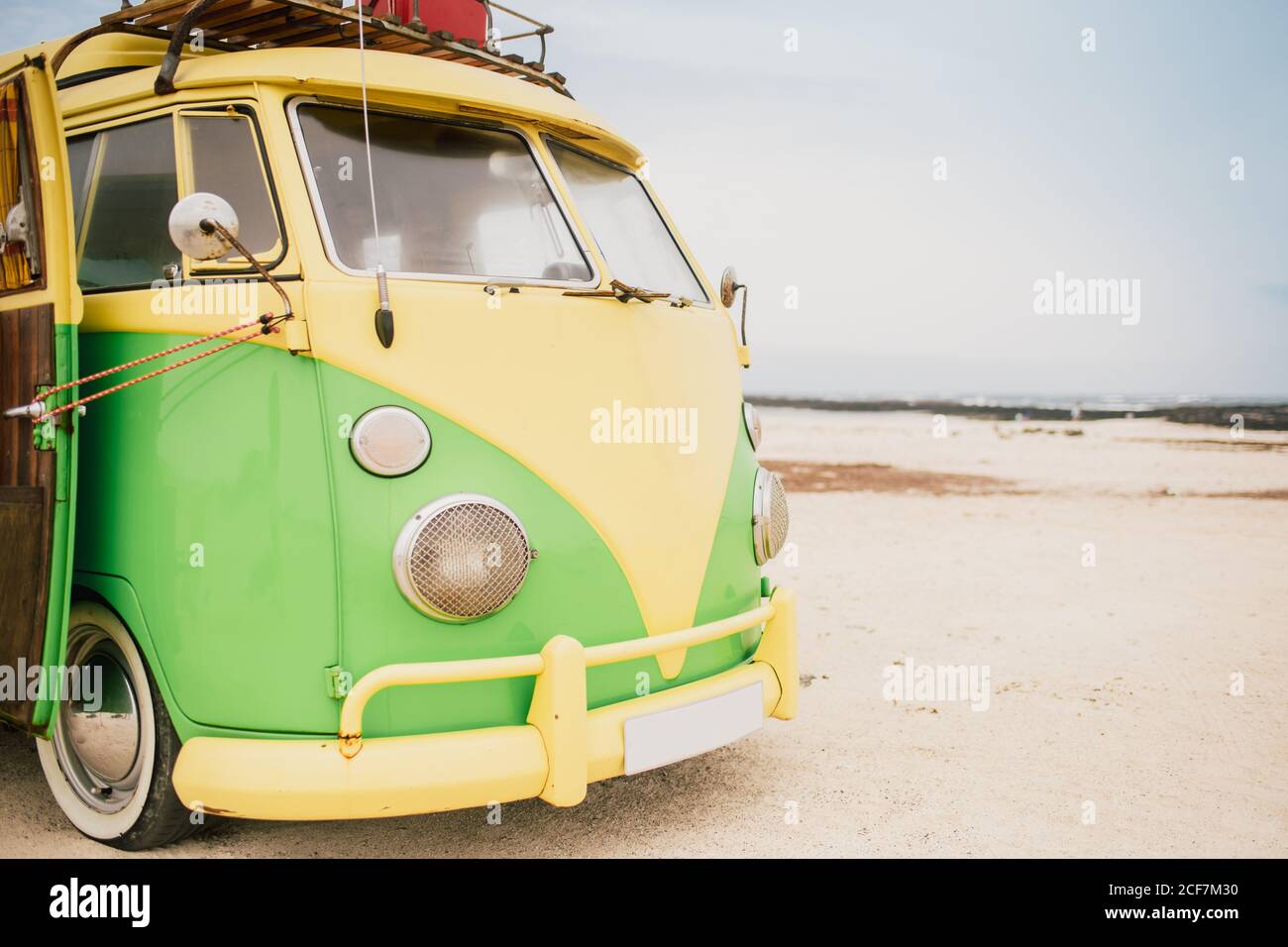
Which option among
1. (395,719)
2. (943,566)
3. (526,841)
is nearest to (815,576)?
(943,566)

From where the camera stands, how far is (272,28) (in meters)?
4.38

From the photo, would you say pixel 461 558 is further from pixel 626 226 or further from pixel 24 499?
pixel 626 226

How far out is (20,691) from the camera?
371 centimetres

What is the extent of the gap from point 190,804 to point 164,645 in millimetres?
485

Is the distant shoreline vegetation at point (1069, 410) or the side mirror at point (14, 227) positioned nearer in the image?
the side mirror at point (14, 227)

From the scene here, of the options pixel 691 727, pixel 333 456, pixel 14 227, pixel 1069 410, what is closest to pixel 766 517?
pixel 691 727

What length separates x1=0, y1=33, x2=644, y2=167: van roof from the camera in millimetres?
3707

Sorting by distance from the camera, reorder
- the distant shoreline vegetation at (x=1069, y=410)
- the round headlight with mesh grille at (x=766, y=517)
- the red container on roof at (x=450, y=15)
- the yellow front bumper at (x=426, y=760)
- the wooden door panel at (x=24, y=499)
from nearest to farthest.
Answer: the yellow front bumper at (x=426, y=760)
the wooden door panel at (x=24, y=499)
the round headlight with mesh grille at (x=766, y=517)
the red container on roof at (x=450, y=15)
the distant shoreline vegetation at (x=1069, y=410)

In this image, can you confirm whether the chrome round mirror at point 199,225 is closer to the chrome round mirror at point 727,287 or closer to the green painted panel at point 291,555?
the green painted panel at point 291,555

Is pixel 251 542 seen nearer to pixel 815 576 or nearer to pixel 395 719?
pixel 395 719

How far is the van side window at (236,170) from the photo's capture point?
363 cm

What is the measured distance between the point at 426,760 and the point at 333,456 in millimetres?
915

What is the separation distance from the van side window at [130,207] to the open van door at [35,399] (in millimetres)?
254

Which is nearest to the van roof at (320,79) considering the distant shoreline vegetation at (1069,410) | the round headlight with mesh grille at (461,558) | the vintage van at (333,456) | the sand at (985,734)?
the vintage van at (333,456)
